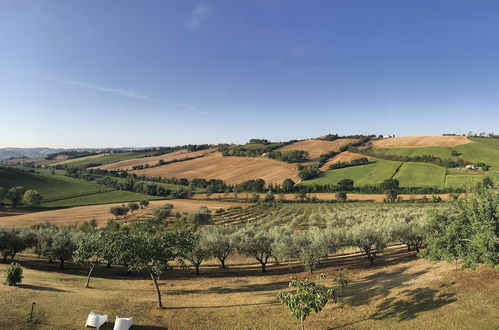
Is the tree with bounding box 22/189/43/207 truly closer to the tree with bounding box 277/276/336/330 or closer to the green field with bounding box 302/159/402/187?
the green field with bounding box 302/159/402/187

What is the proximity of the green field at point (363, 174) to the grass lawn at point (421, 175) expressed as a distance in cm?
599

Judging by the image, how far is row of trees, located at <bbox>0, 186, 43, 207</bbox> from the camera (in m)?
126

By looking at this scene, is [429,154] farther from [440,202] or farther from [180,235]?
[180,235]

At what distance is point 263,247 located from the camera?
54219 mm

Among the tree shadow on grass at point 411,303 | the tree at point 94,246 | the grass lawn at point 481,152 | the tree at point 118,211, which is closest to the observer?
the tree shadow on grass at point 411,303

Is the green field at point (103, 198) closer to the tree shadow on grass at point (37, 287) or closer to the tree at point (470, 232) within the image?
the tree shadow on grass at point (37, 287)

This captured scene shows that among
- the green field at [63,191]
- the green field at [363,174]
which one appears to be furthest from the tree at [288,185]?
the green field at [63,191]

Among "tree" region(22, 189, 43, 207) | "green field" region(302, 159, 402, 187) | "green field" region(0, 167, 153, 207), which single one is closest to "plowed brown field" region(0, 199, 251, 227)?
"tree" region(22, 189, 43, 207)

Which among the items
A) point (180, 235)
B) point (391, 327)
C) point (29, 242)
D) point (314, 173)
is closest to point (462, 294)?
point (391, 327)

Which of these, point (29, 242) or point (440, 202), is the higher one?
point (29, 242)

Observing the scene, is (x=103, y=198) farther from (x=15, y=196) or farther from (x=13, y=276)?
(x=13, y=276)

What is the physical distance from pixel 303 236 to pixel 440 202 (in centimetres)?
10362

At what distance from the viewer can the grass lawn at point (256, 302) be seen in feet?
92.2

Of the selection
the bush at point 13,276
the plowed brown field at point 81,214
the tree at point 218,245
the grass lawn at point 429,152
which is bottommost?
the plowed brown field at point 81,214
